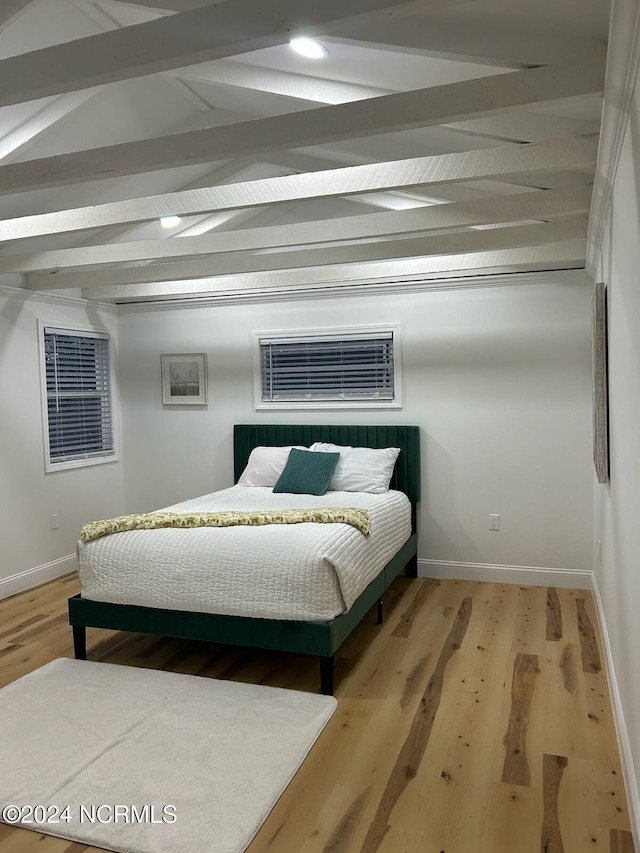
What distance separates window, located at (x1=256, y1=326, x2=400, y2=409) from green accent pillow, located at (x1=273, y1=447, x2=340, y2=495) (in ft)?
2.00

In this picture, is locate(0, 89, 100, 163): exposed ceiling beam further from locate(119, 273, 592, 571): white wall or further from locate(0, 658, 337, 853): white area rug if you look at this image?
locate(0, 658, 337, 853): white area rug

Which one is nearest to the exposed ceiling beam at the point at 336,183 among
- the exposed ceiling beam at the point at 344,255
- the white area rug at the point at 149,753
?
the exposed ceiling beam at the point at 344,255

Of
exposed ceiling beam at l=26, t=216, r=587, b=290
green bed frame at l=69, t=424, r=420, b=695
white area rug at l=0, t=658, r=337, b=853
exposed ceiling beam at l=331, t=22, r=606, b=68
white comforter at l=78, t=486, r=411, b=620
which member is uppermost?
exposed ceiling beam at l=331, t=22, r=606, b=68

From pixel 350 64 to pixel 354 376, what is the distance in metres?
2.77

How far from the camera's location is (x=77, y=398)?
5.54 metres

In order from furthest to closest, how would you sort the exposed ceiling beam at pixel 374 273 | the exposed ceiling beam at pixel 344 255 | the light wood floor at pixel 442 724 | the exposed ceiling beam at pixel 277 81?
the exposed ceiling beam at pixel 374 273
the exposed ceiling beam at pixel 344 255
the exposed ceiling beam at pixel 277 81
the light wood floor at pixel 442 724

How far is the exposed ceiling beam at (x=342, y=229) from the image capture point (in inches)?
117

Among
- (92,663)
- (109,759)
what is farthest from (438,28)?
(92,663)

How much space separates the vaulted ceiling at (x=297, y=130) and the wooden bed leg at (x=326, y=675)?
2100 mm

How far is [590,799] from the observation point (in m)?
2.27

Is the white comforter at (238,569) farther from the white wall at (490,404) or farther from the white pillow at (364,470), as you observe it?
the white wall at (490,404)

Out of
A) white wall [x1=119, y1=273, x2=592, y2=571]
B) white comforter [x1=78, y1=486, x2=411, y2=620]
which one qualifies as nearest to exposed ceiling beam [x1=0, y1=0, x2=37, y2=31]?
white comforter [x1=78, y1=486, x2=411, y2=620]

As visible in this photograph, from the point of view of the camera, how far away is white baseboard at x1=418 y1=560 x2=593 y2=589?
15.4ft

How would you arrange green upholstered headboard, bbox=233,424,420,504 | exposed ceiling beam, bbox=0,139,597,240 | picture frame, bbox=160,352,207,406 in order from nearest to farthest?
exposed ceiling beam, bbox=0,139,597,240 → green upholstered headboard, bbox=233,424,420,504 → picture frame, bbox=160,352,207,406
